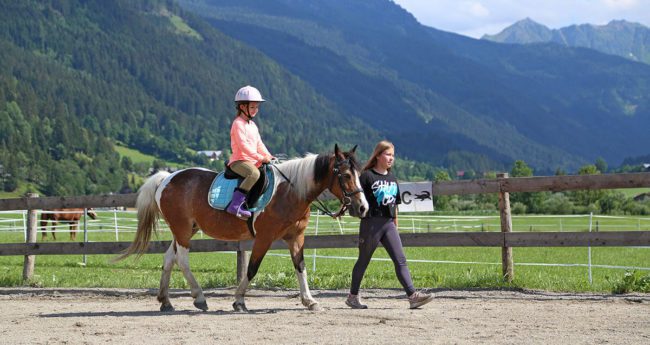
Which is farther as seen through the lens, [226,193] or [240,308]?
[226,193]

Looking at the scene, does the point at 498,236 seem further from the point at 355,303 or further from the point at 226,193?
the point at 226,193

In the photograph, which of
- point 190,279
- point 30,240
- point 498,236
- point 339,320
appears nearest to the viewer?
point 339,320

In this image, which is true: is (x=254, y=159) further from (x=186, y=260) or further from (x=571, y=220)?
(x=571, y=220)

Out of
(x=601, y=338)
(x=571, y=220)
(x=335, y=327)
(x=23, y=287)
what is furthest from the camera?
(x=571, y=220)

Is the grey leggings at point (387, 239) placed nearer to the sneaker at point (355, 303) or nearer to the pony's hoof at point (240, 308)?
the sneaker at point (355, 303)

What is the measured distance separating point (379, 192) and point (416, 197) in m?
2.56

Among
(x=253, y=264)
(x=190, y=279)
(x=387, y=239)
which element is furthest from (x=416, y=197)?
(x=190, y=279)

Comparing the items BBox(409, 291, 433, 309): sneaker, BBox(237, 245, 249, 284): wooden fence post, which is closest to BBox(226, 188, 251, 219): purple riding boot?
BBox(409, 291, 433, 309): sneaker

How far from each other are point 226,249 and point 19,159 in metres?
162

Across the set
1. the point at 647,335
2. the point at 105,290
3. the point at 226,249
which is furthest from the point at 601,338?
Result: the point at 105,290

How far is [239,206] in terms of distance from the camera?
36.5ft

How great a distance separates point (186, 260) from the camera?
38.7 ft

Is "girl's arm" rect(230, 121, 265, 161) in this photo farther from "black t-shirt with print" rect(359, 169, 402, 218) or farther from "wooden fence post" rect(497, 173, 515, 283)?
"wooden fence post" rect(497, 173, 515, 283)

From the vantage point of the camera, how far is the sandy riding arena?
8992 mm
